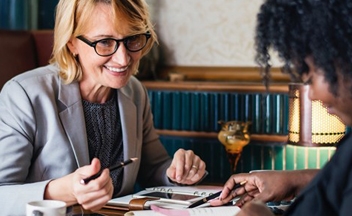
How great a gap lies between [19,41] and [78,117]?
21.5 inches

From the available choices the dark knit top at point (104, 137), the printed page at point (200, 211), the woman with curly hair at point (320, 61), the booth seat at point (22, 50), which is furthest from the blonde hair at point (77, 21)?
the woman with curly hair at point (320, 61)

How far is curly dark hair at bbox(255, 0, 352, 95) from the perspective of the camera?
3.63 ft

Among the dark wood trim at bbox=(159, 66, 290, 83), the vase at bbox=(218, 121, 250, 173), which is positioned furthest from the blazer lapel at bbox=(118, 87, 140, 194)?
the dark wood trim at bbox=(159, 66, 290, 83)

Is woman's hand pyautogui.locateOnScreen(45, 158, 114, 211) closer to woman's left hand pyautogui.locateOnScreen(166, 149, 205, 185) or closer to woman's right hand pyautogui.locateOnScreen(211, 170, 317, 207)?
woman's right hand pyautogui.locateOnScreen(211, 170, 317, 207)

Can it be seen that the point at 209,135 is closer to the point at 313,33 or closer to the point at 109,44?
the point at 109,44

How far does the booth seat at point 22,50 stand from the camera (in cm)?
242

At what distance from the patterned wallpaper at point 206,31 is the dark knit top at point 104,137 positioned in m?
0.90

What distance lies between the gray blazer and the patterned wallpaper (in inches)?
35.2

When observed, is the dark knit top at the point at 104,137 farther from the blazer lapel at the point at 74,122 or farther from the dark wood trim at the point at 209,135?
the dark wood trim at the point at 209,135

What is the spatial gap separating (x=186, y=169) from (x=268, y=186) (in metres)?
0.39

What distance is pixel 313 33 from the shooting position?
1126 millimetres

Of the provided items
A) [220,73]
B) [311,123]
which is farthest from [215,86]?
[311,123]

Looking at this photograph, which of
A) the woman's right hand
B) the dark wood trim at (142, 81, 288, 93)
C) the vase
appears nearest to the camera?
the woman's right hand

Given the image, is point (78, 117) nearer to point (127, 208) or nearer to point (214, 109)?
point (127, 208)
